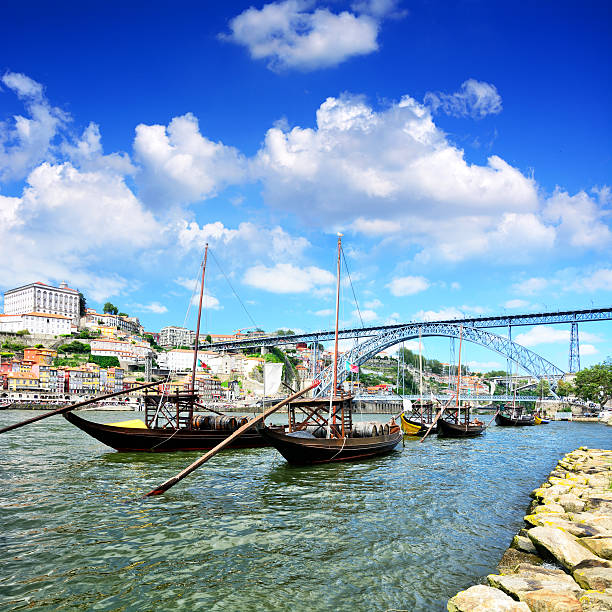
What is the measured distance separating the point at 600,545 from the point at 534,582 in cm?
203

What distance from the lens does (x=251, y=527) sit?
946 centimetres

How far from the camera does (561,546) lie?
6.89 meters

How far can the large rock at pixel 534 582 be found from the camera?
5465mm

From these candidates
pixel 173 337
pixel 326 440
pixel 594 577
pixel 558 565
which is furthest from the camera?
pixel 173 337

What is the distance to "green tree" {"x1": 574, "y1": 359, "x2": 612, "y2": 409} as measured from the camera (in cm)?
7912

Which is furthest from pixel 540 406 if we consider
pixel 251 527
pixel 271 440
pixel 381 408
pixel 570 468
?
pixel 251 527

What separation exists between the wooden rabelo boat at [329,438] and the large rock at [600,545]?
9940 mm

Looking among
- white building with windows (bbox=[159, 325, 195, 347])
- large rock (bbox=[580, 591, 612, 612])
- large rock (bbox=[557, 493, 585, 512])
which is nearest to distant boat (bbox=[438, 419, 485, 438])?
large rock (bbox=[557, 493, 585, 512])

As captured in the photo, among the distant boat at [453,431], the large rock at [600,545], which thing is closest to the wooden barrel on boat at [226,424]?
the large rock at [600,545]

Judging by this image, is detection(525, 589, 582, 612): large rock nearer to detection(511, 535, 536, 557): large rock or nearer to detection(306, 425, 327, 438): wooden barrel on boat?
detection(511, 535, 536, 557): large rock

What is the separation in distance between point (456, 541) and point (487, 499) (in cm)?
450

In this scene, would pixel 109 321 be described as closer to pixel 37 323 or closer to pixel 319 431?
pixel 37 323

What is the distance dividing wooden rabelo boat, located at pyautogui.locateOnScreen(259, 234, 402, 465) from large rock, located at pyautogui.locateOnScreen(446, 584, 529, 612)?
34.2 ft

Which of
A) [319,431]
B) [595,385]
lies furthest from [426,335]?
[319,431]
